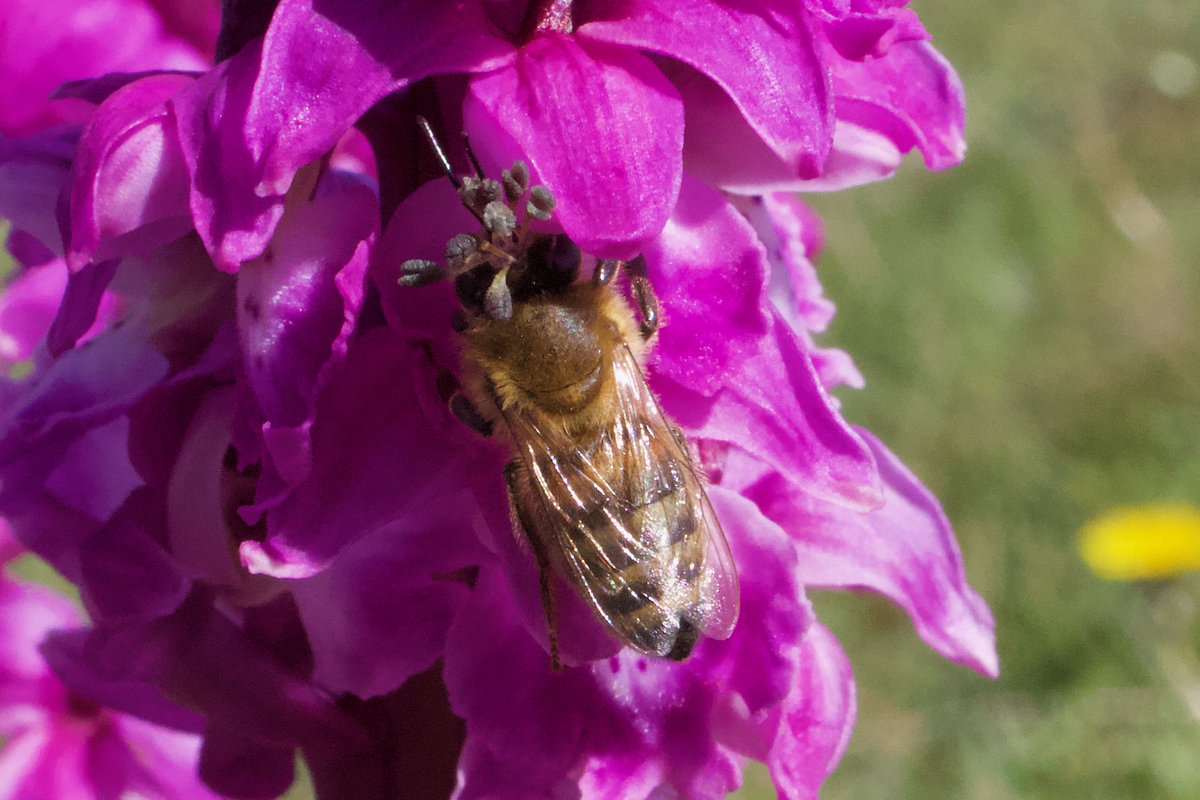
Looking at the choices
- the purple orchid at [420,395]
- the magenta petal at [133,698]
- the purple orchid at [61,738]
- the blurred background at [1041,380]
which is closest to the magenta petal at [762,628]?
the purple orchid at [420,395]

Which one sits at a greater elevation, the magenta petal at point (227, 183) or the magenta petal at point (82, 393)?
the magenta petal at point (227, 183)

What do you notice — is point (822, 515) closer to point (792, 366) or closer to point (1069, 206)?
point (792, 366)

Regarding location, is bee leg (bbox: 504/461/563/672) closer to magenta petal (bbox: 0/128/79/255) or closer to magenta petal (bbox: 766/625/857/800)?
magenta petal (bbox: 766/625/857/800)

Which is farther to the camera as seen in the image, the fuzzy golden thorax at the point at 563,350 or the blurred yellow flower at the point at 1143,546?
the blurred yellow flower at the point at 1143,546

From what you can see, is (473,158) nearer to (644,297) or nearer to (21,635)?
(644,297)

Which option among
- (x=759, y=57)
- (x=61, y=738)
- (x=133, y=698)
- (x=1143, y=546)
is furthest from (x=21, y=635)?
(x=1143, y=546)

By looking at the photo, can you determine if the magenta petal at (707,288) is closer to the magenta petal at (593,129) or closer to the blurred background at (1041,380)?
the magenta petal at (593,129)

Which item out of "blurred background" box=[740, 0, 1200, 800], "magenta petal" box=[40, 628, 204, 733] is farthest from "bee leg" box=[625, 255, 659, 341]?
"blurred background" box=[740, 0, 1200, 800]
